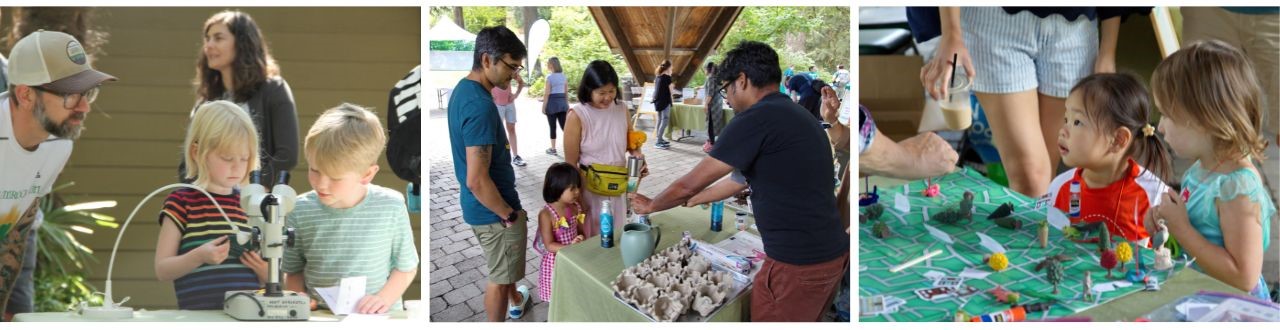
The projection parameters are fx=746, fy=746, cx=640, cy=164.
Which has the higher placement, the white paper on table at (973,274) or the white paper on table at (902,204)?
the white paper on table at (902,204)

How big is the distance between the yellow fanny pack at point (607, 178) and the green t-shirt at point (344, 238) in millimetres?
685

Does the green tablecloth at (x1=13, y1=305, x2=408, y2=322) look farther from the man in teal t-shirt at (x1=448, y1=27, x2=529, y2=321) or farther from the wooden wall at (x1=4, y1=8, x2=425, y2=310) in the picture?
the man in teal t-shirt at (x1=448, y1=27, x2=529, y2=321)

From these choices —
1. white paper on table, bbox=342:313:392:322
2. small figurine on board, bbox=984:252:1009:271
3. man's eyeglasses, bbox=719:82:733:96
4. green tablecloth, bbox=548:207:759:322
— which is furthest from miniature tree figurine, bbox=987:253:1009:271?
white paper on table, bbox=342:313:392:322

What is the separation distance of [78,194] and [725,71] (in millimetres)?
2363

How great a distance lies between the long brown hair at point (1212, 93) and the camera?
7.66 feet

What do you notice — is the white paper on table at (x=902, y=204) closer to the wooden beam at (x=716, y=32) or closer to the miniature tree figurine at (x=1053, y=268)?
Result: the miniature tree figurine at (x=1053, y=268)

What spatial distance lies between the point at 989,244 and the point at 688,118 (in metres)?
1.11

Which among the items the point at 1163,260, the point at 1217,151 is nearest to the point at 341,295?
the point at 1163,260

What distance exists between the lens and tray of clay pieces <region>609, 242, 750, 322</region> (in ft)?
7.27

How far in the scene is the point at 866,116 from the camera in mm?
2518

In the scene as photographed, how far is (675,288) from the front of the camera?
2.32m

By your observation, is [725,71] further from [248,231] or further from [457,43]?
[248,231]

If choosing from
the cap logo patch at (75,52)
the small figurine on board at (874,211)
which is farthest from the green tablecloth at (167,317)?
the small figurine on board at (874,211)

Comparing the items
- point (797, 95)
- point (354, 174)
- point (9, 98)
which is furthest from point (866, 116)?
point (9, 98)
